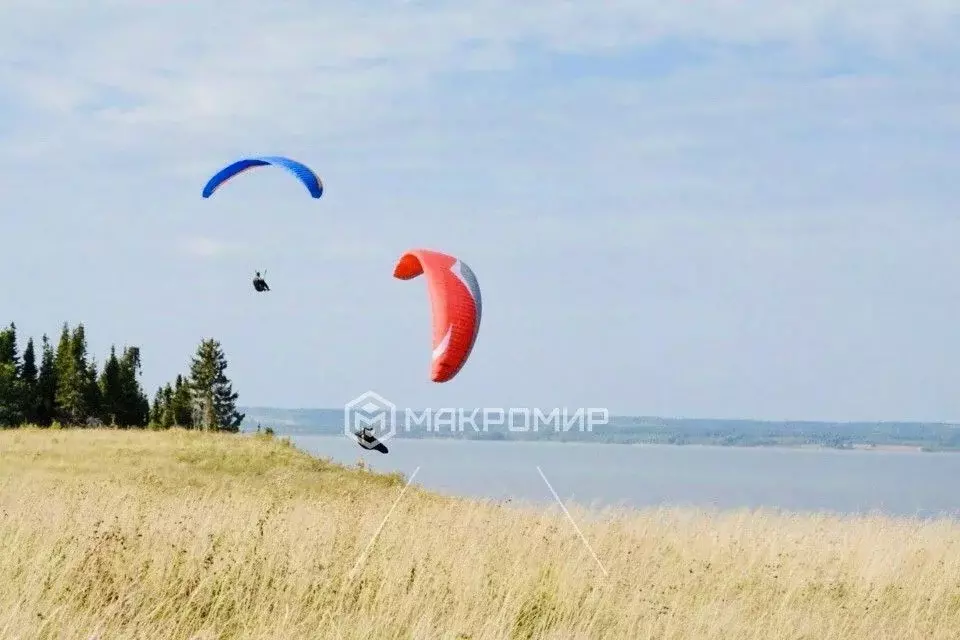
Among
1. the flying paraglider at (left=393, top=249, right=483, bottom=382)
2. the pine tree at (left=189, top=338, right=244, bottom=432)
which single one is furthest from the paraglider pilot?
the pine tree at (left=189, top=338, right=244, bottom=432)

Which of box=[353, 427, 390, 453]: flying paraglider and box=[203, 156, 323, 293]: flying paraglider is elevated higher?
box=[203, 156, 323, 293]: flying paraglider

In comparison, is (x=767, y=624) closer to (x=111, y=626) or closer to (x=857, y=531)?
(x=111, y=626)

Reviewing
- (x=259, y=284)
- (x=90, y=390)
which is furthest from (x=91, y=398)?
(x=259, y=284)

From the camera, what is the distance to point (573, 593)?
30.0ft

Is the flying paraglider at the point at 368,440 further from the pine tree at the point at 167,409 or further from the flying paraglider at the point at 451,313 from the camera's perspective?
the pine tree at the point at 167,409

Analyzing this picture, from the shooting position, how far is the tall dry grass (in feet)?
25.6

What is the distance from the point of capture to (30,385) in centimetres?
9412

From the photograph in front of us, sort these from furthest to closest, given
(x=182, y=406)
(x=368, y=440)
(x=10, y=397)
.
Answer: (x=182, y=406), (x=10, y=397), (x=368, y=440)

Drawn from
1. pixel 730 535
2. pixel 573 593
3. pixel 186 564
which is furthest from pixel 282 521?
pixel 730 535

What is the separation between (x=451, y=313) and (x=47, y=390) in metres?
94.8

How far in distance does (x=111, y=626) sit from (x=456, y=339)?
439 cm

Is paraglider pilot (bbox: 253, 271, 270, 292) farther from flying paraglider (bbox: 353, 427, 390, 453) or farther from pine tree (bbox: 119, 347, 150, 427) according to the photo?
pine tree (bbox: 119, 347, 150, 427)

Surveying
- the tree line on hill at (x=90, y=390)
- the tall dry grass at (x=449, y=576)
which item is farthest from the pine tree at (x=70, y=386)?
the tall dry grass at (x=449, y=576)

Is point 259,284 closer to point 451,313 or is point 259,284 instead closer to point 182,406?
point 451,313
